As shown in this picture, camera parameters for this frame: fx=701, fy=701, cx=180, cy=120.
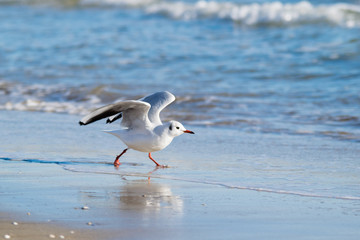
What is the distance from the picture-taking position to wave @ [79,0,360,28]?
51.7 ft

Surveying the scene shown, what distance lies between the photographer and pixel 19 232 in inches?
150

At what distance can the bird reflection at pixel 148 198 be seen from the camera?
4.43 metres

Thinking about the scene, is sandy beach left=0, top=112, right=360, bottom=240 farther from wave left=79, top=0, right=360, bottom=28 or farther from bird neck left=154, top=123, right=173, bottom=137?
wave left=79, top=0, right=360, bottom=28

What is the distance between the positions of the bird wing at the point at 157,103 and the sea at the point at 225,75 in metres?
0.53

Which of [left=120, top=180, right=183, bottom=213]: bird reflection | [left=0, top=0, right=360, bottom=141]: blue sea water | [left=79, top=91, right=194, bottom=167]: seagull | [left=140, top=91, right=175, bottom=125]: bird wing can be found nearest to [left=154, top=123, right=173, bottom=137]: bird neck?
[left=79, top=91, right=194, bottom=167]: seagull

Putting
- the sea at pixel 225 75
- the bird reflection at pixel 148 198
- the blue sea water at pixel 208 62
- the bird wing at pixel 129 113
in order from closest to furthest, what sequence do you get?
the bird reflection at pixel 148 198
the bird wing at pixel 129 113
the sea at pixel 225 75
the blue sea water at pixel 208 62

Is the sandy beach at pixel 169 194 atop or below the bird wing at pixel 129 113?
below

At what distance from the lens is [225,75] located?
11242 mm

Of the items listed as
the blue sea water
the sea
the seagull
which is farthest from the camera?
the blue sea water

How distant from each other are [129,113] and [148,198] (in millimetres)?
1469

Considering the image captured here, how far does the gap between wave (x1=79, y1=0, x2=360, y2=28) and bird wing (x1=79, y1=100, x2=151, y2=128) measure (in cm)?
981

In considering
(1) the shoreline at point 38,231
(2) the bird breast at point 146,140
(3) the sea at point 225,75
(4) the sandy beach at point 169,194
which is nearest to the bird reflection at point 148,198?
(4) the sandy beach at point 169,194

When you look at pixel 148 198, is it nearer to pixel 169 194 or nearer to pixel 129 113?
pixel 169 194

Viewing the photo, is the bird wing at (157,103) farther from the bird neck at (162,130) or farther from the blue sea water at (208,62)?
the blue sea water at (208,62)
